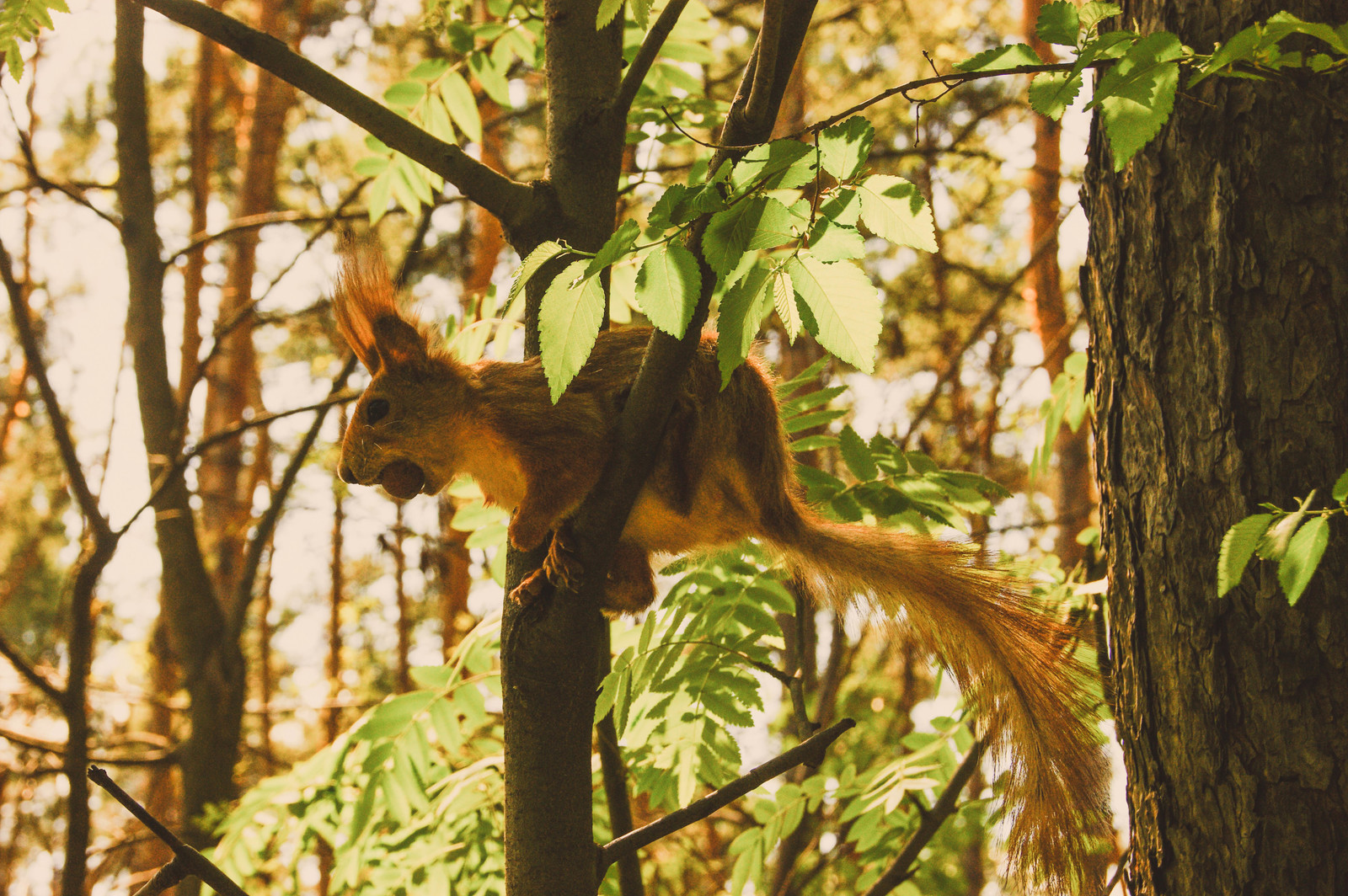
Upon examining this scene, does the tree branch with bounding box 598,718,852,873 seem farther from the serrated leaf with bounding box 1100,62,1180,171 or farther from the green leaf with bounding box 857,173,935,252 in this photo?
the serrated leaf with bounding box 1100,62,1180,171

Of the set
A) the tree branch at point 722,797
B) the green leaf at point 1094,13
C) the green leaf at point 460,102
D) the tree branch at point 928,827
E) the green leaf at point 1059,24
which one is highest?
the green leaf at point 460,102

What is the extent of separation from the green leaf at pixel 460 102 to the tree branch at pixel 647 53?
43.9 inches

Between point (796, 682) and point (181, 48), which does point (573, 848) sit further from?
point (181, 48)

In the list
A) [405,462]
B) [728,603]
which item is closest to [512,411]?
[405,462]

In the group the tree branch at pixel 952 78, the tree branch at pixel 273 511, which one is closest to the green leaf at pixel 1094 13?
the tree branch at pixel 952 78

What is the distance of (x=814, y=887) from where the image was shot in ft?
20.8

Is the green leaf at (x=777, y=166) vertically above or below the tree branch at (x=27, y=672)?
above

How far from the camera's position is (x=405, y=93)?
302cm

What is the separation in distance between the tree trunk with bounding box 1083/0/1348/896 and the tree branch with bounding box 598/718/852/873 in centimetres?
78

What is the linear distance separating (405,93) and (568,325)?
2105 millimetres

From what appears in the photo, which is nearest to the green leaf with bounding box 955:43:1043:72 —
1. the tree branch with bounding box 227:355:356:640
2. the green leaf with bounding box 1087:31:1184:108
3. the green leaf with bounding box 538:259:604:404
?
the green leaf with bounding box 1087:31:1184:108

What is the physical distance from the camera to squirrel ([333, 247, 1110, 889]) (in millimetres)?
2092

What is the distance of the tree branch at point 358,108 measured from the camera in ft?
5.57

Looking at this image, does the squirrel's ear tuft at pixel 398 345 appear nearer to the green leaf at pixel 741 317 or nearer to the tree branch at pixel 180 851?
the tree branch at pixel 180 851
